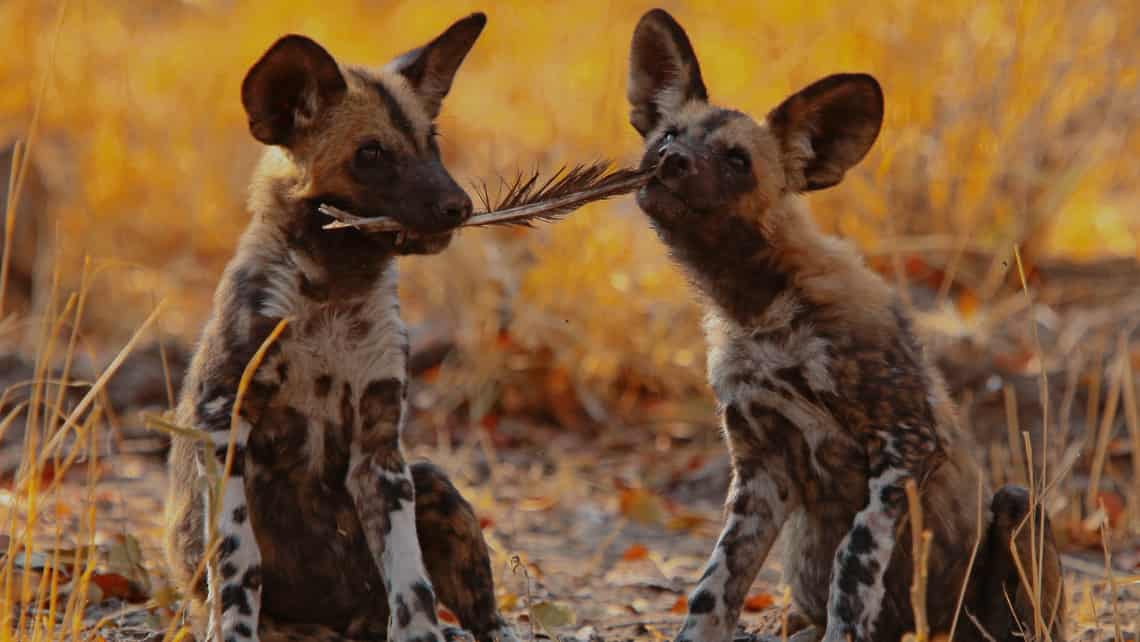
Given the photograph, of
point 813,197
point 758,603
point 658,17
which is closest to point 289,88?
point 658,17

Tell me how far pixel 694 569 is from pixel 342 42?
30.4ft

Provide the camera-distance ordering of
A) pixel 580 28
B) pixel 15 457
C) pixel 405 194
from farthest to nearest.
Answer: pixel 580 28 → pixel 15 457 → pixel 405 194

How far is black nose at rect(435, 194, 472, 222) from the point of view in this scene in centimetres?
387

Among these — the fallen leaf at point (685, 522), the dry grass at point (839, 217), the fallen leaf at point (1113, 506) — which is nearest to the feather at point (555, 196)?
the fallen leaf at point (685, 522)

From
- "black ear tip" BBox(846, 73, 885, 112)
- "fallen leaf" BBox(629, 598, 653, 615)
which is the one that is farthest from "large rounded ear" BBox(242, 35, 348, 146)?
"fallen leaf" BBox(629, 598, 653, 615)

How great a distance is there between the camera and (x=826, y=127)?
4.51 m

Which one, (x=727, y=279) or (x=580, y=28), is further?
(x=580, y=28)

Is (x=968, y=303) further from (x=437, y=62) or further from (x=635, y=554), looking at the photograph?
(x=437, y=62)

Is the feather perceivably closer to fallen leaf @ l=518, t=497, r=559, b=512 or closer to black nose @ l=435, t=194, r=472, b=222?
black nose @ l=435, t=194, r=472, b=222

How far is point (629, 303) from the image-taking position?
7621 mm

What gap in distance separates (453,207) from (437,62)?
0.72 metres

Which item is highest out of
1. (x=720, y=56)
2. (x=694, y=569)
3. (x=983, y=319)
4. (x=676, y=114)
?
(x=720, y=56)

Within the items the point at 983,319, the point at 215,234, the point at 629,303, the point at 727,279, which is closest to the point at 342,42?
the point at 215,234

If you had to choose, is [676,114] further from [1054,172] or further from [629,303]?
[1054,172]
